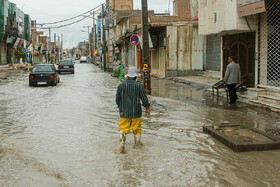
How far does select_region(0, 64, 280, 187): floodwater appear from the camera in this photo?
4.95 metres

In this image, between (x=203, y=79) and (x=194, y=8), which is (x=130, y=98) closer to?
(x=203, y=79)

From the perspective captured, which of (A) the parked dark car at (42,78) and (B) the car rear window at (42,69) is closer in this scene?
(A) the parked dark car at (42,78)

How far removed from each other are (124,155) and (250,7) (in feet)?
24.8

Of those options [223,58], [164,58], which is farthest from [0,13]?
[223,58]

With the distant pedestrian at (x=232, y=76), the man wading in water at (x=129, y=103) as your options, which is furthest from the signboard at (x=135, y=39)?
the man wading in water at (x=129, y=103)

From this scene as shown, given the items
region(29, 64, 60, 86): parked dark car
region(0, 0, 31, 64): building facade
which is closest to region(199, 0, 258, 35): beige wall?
region(29, 64, 60, 86): parked dark car

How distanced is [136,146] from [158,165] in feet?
3.91

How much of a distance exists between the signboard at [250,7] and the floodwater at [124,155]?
10.4 feet

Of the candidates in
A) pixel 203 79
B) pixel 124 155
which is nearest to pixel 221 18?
pixel 203 79

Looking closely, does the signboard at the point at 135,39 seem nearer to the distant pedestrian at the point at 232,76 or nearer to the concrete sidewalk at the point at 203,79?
the concrete sidewalk at the point at 203,79

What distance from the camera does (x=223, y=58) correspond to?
15.6 m

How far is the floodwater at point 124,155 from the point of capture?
495 cm

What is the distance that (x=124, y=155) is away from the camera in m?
6.16

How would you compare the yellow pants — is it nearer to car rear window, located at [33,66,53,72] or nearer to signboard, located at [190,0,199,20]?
car rear window, located at [33,66,53,72]
